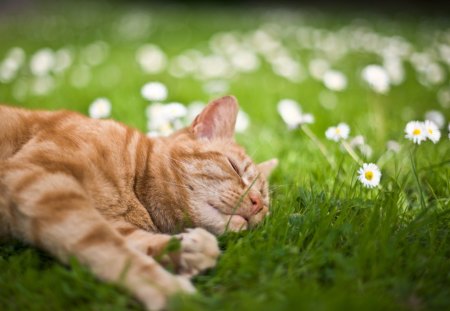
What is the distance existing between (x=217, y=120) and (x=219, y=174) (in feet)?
1.40

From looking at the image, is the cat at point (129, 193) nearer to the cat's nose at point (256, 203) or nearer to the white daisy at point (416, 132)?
the cat's nose at point (256, 203)

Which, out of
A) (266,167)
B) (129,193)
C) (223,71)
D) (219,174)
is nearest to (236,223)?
(219,174)

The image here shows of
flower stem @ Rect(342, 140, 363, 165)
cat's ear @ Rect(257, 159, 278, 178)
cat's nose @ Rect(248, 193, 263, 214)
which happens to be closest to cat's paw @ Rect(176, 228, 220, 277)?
cat's nose @ Rect(248, 193, 263, 214)

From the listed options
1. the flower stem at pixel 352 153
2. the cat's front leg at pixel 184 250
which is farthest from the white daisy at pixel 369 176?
the cat's front leg at pixel 184 250

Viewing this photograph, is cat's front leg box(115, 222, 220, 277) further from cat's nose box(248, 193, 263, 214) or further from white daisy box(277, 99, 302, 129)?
white daisy box(277, 99, 302, 129)

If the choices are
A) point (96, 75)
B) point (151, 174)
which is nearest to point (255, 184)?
point (151, 174)

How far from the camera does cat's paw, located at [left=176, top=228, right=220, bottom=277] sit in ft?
6.26

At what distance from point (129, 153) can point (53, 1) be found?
13259 mm

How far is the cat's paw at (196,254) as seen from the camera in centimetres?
191

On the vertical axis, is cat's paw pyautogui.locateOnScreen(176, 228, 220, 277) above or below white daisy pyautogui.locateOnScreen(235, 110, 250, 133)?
below

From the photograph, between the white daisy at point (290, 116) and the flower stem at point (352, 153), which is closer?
the flower stem at point (352, 153)

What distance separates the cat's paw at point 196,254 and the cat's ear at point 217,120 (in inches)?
32.8

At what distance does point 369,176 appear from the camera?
2406mm

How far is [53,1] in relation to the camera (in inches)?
549
